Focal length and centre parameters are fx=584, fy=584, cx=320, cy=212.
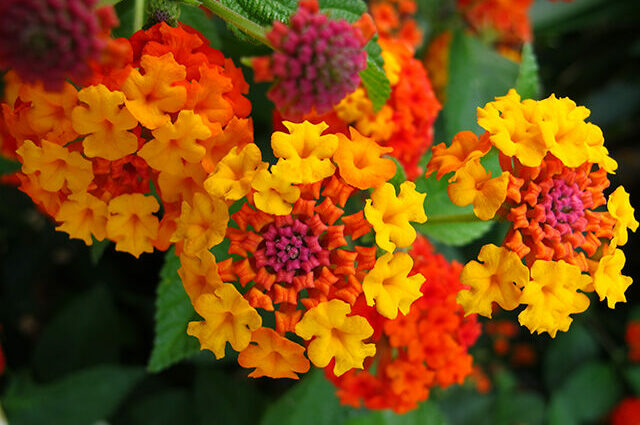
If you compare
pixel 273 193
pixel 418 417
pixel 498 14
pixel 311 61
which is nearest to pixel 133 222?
pixel 273 193

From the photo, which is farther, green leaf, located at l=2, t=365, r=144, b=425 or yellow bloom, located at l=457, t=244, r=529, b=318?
green leaf, located at l=2, t=365, r=144, b=425

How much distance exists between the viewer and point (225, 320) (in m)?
0.63

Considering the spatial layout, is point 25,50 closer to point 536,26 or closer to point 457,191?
point 457,191

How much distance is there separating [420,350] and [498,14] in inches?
36.0

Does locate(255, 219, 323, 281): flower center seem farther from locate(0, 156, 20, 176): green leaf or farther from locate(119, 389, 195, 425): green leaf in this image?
locate(119, 389, 195, 425): green leaf

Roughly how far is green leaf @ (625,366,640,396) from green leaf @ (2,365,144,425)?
1238 mm

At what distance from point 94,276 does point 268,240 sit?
2.55 feet

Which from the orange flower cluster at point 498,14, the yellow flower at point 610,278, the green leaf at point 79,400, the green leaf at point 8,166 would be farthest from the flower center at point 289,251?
the orange flower cluster at point 498,14

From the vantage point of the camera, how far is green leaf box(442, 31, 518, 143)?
3.86ft

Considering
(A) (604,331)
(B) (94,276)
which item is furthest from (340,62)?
(A) (604,331)

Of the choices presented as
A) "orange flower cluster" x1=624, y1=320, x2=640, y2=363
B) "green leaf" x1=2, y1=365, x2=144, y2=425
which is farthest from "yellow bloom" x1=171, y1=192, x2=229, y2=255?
"orange flower cluster" x1=624, y1=320, x2=640, y2=363

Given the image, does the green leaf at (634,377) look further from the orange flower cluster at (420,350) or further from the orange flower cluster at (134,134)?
the orange flower cluster at (134,134)

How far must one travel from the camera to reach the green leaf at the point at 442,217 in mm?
786

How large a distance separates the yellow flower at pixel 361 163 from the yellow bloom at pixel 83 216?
0.89 feet
